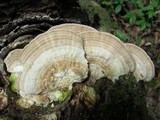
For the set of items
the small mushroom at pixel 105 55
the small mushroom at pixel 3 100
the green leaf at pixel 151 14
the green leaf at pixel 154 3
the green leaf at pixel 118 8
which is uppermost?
the small mushroom at pixel 105 55

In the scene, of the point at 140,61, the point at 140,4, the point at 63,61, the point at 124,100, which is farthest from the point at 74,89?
the point at 140,4

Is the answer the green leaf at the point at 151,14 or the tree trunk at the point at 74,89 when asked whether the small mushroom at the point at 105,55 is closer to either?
the tree trunk at the point at 74,89

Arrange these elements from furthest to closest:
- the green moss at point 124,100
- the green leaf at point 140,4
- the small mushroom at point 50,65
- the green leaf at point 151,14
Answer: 1. the green leaf at point 140,4
2. the green leaf at point 151,14
3. the green moss at point 124,100
4. the small mushroom at point 50,65

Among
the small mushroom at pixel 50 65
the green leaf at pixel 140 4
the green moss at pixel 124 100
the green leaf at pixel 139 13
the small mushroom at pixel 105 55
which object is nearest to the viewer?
the small mushroom at pixel 50 65

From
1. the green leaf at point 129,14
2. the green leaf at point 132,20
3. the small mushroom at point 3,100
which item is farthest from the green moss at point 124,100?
the green leaf at point 129,14

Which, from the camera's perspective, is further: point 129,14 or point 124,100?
point 129,14

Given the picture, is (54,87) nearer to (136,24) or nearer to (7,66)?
(7,66)

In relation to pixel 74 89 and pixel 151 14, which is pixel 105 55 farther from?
pixel 151 14

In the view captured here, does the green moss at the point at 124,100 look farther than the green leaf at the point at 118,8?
No

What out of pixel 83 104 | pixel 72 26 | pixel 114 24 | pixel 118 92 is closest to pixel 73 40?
pixel 72 26
